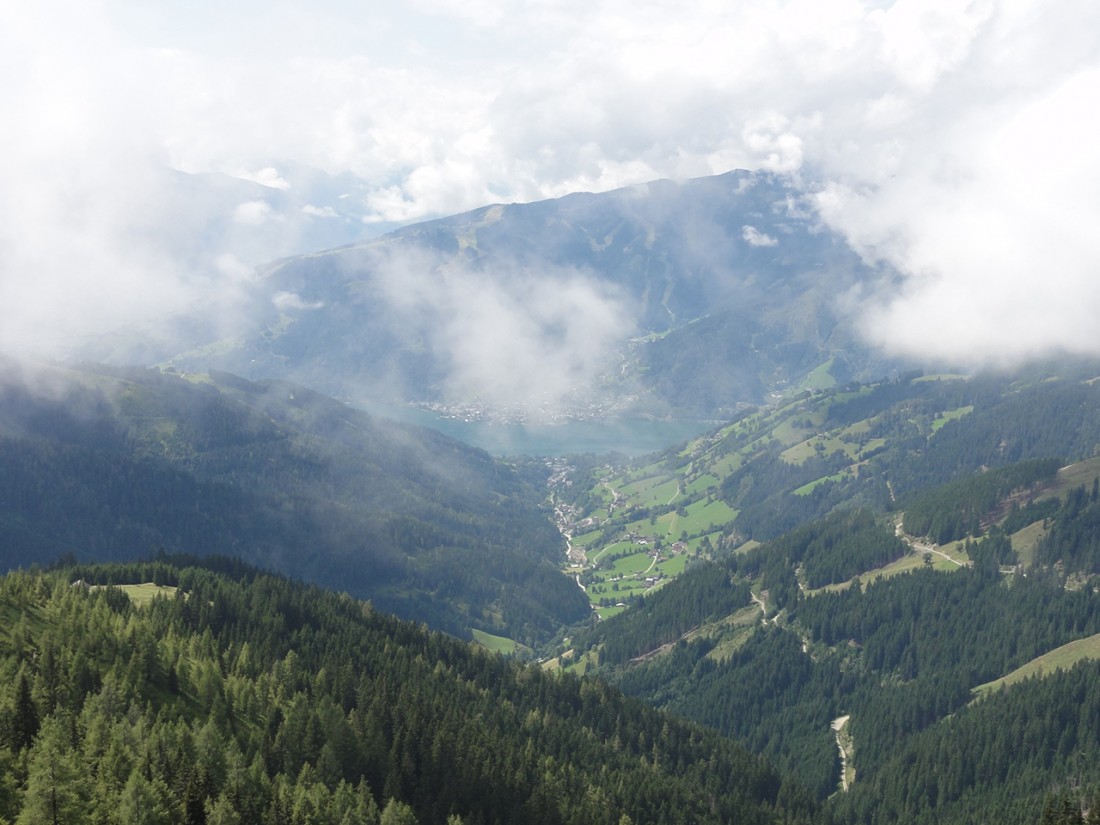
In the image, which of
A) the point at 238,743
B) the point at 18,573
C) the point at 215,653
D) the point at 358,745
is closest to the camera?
the point at 238,743

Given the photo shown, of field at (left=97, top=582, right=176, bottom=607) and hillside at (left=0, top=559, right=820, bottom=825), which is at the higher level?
field at (left=97, top=582, right=176, bottom=607)

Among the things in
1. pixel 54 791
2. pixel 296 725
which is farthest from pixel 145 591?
pixel 54 791

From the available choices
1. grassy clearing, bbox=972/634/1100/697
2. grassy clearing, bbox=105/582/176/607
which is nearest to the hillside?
grassy clearing, bbox=105/582/176/607

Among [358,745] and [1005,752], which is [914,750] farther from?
[358,745]

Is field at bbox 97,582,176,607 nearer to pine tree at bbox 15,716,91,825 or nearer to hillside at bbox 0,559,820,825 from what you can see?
hillside at bbox 0,559,820,825

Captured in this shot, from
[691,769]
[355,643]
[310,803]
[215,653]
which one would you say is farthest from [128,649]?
[691,769]

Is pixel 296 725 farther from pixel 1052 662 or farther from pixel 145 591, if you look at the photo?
pixel 1052 662
